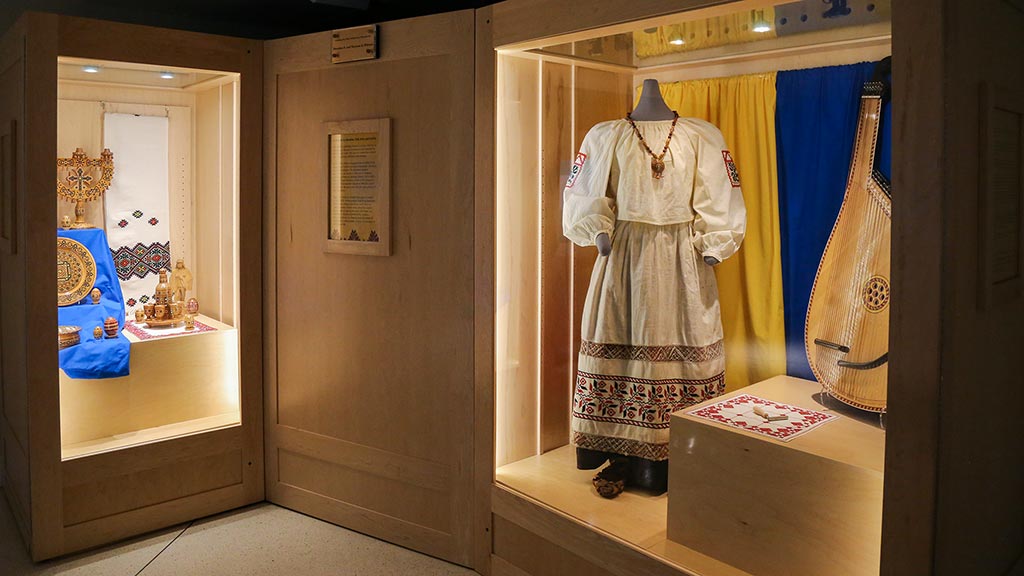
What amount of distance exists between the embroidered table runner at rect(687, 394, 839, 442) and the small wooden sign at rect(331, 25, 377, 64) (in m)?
1.77

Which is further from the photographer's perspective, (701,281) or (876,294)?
(701,281)

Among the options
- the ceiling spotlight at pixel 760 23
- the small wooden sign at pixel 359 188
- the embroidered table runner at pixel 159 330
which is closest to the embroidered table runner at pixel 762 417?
the ceiling spotlight at pixel 760 23

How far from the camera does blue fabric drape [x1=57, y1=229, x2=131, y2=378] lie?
310 cm

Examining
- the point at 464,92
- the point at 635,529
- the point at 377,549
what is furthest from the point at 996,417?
the point at 377,549

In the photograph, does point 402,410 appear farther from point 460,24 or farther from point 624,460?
point 460,24

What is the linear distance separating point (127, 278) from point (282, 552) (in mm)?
1319

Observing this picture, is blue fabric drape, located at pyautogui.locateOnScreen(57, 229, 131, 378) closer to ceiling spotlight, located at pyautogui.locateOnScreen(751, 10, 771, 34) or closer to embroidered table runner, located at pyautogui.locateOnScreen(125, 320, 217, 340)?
embroidered table runner, located at pyautogui.locateOnScreen(125, 320, 217, 340)

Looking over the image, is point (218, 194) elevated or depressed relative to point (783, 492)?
elevated

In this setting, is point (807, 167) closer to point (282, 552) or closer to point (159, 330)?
point (282, 552)

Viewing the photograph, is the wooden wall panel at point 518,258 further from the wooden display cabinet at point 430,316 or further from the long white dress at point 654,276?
the long white dress at point 654,276

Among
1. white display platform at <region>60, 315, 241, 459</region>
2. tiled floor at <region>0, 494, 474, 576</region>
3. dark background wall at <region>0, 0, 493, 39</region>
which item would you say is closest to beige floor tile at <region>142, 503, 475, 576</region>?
tiled floor at <region>0, 494, 474, 576</region>

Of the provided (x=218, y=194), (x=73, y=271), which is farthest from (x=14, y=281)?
(x=218, y=194)

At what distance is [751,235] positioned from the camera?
8.54ft

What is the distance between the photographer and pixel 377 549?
10.1ft
